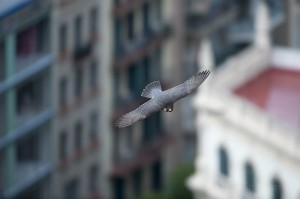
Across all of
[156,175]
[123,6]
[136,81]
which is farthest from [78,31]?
[156,175]

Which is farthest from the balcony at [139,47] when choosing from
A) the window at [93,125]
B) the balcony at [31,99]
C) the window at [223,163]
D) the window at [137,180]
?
the window at [223,163]

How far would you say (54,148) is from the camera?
88.2m

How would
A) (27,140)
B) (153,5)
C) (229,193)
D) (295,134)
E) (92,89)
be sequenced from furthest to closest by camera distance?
(153,5)
(92,89)
(27,140)
(229,193)
(295,134)

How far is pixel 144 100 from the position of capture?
7338 cm

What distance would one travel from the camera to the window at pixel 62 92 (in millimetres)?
88312

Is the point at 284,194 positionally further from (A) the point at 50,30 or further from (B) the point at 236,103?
(A) the point at 50,30

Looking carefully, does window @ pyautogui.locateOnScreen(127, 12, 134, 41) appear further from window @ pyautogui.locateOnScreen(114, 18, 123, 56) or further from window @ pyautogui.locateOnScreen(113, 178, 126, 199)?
window @ pyautogui.locateOnScreen(113, 178, 126, 199)

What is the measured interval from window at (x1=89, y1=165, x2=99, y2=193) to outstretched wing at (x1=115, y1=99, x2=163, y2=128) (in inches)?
2376

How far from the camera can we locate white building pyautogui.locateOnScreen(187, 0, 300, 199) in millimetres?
72675

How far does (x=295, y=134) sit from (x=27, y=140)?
57.3 feet

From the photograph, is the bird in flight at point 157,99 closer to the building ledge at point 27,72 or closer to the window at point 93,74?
the building ledge at point 27,72

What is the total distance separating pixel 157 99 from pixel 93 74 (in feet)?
199

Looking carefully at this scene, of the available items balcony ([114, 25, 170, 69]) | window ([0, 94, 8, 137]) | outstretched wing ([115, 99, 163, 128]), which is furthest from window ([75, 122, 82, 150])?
outstretched wing ([115, 99, 163, 128])

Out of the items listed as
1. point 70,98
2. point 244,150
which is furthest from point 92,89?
point 244,150
